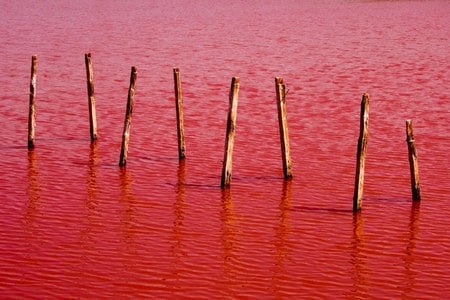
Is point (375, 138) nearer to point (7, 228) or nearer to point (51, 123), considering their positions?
point (51, 123)

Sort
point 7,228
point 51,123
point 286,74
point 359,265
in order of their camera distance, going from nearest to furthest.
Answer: point 359,265, point 7,228, point 51,123, point 286,74

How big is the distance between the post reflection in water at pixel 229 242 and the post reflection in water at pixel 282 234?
0.65m

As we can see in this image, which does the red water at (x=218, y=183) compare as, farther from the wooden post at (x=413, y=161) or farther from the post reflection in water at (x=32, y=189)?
the wooden post at (x=413, y=161)

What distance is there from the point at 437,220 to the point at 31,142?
406 inches

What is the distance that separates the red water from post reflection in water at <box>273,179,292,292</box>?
32mm

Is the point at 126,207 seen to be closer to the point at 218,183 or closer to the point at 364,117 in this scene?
the point at 218,183

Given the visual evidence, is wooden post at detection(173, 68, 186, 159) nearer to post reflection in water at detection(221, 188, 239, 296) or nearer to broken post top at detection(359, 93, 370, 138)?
post reflection in water at detection(221, 188, 239, 296)

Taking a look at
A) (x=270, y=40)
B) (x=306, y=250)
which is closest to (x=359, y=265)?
(x=306, y=250)

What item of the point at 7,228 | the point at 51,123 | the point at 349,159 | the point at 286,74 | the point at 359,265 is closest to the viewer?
the point at 359,265

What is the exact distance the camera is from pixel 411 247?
16969mm

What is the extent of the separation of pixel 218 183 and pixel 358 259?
547 centimetres

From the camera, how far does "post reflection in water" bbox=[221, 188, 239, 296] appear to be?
49.4 ft

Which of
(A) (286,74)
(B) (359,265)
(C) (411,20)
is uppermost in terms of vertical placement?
(C) (411,20)

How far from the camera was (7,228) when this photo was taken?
57.4ft
